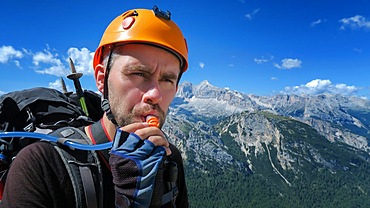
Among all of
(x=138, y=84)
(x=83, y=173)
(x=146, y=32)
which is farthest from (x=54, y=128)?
(x=146, y=32)

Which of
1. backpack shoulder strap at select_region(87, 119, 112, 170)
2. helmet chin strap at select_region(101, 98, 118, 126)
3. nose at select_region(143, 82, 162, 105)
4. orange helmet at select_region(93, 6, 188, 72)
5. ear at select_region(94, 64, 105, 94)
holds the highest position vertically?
orange helmet at select_region(93, 6, 188, 72)

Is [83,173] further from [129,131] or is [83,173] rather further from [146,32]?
[146,32]

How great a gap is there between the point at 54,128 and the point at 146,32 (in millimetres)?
1583

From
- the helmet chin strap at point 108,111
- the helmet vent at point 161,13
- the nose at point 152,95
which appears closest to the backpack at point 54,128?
the helmet chin strap at point 108,111

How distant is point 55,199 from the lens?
2.54 metres

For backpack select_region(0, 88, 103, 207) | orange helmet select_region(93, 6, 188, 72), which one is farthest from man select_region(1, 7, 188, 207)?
backpack select_region(0, 88, 103, 207)

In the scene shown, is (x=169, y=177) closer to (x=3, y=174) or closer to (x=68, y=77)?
(x=3, y=174)

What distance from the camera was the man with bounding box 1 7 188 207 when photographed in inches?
93.7

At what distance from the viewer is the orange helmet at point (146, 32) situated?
3.22 metres

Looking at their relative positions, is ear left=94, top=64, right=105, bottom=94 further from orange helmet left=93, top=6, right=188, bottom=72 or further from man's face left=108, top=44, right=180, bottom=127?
man's face left=108, top=44, right=180, bottom=127

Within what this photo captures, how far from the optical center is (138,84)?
2969 mm

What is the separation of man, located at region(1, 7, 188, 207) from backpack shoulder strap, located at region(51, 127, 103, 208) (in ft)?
0.24

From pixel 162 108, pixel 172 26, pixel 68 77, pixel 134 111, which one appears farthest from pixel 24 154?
pixel 68 77

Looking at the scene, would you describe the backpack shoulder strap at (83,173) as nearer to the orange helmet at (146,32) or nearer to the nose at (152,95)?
the nose at (152,95)
